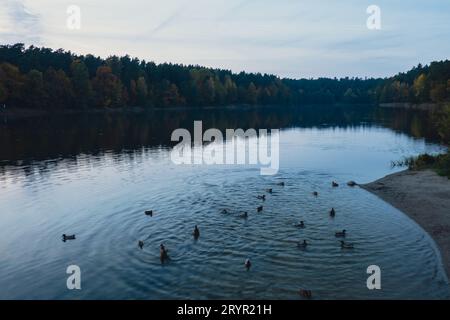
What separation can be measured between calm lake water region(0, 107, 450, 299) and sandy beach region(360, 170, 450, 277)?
905mm

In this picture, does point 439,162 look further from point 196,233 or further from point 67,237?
point 67,237

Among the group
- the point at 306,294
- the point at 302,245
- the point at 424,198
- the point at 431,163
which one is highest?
the point at 431,163

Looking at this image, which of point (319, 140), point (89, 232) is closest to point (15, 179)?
point (89, 232)

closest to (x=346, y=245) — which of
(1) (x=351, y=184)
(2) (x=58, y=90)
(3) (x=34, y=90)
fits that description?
(1) (x=351, y=184)

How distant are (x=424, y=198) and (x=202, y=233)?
68.9 feet

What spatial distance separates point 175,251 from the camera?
27.8 meters

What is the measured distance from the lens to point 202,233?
31.0 m

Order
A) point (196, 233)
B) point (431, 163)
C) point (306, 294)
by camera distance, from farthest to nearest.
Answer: point (431, 163) → point (196, 233) → point (306, 294)

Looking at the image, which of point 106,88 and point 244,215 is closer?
point 244,215

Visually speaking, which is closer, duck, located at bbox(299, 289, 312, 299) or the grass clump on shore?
duck, located at bbox(299, 289, 312, 299)

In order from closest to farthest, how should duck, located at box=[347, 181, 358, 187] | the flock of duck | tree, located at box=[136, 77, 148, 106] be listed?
the flock of duck
duck, located at box=[347, 181, 358, 187]
tree, located at box=[136, 77, 148, 106]

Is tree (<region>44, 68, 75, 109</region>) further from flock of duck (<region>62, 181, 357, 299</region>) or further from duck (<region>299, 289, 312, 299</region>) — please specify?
duck (<region>299, 289, 312, 299</region>)

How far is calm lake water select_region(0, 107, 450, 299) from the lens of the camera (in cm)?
2295

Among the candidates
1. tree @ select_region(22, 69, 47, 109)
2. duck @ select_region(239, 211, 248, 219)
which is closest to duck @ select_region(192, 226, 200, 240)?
duck @ select_region(239, 211, 248, 219)
